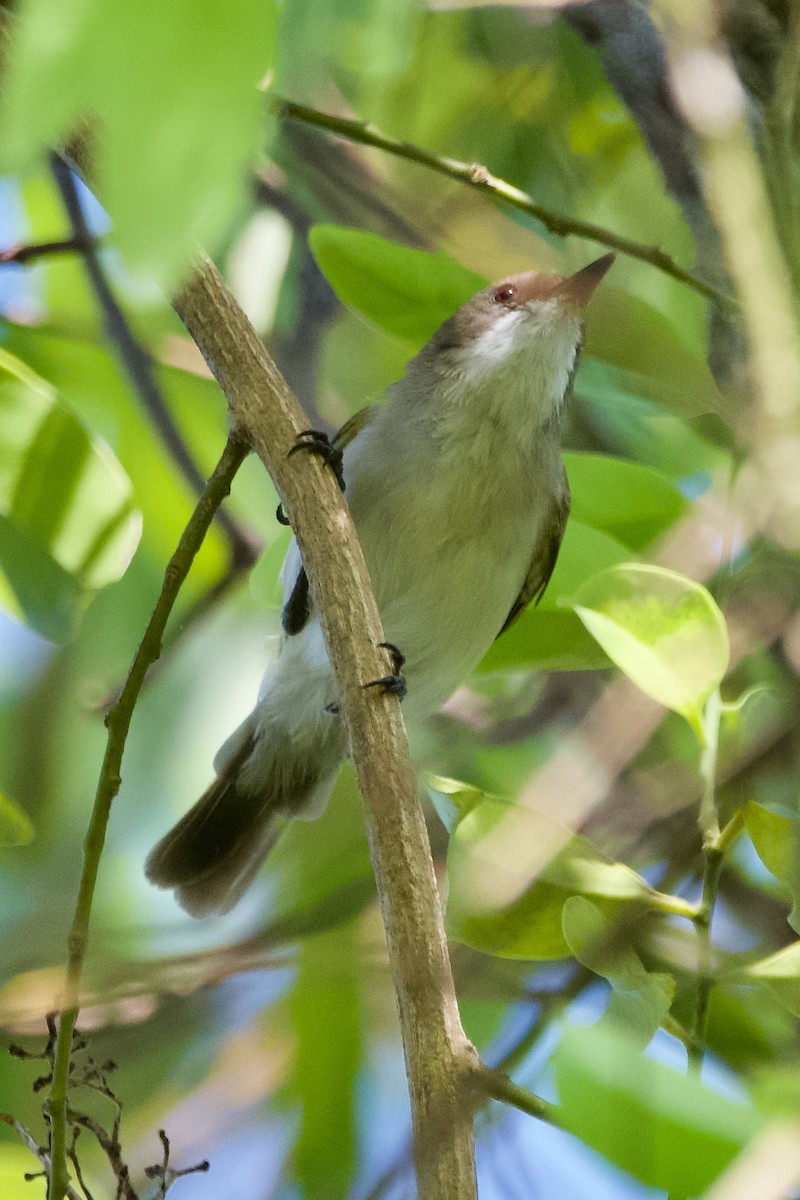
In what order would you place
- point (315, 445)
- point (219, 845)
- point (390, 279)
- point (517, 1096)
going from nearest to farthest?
point (517, 1096), point (315, 445), point (390, 279), point (219, 845)

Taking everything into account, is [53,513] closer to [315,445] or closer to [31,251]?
[315,445]

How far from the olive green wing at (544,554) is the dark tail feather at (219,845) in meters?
0.59

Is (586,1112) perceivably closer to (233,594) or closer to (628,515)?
(628,515)

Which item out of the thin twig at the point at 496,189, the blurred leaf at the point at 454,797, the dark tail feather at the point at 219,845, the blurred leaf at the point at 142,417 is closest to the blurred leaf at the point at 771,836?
the blurred leaf at the point at 454,797

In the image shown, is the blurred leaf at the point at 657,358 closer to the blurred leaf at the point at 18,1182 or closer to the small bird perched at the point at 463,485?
the small bird perched at the point at 463,485

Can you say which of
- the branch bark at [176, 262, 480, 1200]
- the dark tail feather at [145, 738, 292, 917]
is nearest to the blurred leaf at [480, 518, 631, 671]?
the branch bark at [176, 262, 480, 1200]

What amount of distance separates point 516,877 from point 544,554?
41.2 inches

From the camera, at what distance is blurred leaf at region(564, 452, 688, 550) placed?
1.28 meters

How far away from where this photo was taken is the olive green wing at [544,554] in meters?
1.92

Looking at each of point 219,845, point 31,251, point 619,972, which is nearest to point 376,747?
point 619,972

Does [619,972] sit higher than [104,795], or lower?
lower

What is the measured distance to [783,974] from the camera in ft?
3.00

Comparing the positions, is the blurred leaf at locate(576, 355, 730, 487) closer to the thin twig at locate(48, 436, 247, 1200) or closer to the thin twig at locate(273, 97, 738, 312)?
the thin twig at locate(273, 97, 738, 312)

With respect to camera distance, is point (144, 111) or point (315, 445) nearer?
point (144, 111)
